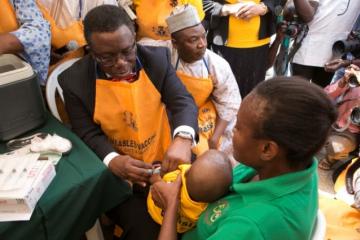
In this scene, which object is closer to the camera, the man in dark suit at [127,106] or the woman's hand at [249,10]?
the man in dark suit at [127,106]

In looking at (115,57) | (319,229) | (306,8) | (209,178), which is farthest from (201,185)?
(306,8)

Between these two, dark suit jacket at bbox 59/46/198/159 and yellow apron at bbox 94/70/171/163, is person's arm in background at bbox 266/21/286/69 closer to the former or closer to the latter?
dark suit jacket at bbox 59/46/198/159

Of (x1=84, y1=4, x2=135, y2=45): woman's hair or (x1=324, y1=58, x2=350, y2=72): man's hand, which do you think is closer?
(x1=84, y1=4, x2=135, y2=45): woman's hair

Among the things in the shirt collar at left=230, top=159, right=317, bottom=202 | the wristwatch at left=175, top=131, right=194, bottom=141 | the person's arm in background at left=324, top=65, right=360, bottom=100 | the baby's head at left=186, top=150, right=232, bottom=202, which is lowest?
the person's arm in background at left=324, top=65, right=360, bottom=100

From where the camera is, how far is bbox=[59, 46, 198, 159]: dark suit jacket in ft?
4.54

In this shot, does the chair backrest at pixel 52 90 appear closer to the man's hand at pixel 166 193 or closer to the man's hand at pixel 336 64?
the man's hand at pixel 166 193

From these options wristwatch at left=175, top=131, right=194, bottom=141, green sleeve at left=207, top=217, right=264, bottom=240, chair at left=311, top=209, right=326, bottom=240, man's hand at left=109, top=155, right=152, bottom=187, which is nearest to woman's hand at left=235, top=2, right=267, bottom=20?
wristwatch at left=175, top=131, right=194, bottom=141

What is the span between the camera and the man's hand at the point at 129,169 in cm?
126

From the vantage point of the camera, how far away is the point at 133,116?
4.58 feet

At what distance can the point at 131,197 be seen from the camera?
1441 millimetres

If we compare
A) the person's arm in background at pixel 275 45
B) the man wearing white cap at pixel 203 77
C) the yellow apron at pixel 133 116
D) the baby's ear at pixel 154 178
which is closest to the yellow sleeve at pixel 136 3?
the man wearing white cap at pixel 203 77

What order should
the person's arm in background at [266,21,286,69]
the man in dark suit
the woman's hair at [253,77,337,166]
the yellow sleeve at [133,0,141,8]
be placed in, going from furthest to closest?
1. the person's arm in background at [266,21,286,69]
2. the yellow sleeve at [133,0,141,8]
3. the man in dark suit
4. the woman's hair at [253,77,337,166]

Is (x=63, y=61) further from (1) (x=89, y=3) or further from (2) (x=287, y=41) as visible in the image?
(2) (x=287, y=41)

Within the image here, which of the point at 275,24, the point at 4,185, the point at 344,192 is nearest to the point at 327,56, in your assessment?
the point at 275,24
